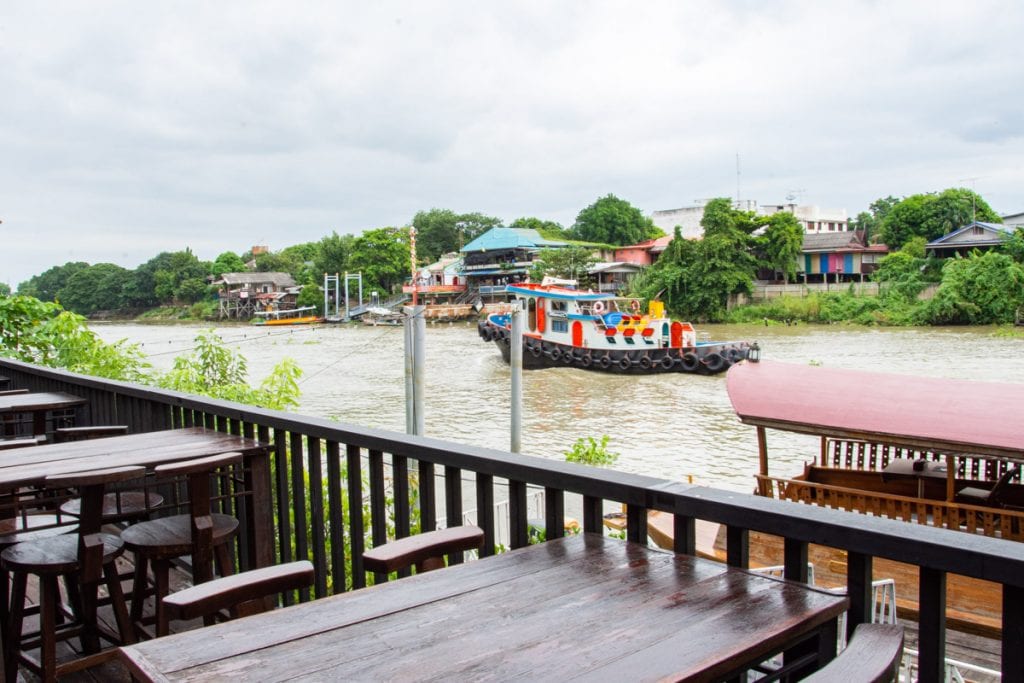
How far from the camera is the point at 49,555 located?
6.49 ft

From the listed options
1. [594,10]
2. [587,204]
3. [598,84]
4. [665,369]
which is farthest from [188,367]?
[598,84]

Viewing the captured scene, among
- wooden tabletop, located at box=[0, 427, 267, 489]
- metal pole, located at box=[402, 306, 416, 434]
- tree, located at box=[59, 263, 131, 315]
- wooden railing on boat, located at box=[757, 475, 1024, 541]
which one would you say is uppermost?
tree, located at box=[59, 263, 131, 315]

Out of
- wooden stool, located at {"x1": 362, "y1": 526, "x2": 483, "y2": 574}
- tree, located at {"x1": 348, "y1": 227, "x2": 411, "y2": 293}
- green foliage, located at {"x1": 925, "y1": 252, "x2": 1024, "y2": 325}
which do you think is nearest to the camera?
wooden stool, located at {"x1": 362, "y1": 526, "x2": 483, "y2": 574}

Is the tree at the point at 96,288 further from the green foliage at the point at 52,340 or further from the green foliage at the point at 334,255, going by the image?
the green foliage at the point at 52,340

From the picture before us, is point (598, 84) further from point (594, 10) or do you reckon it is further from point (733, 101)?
point (594, 10)

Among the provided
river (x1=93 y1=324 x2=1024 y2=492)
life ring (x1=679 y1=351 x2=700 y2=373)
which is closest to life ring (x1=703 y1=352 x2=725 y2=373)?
life ring (x1=679 y1=351 x2=700 y2=373)

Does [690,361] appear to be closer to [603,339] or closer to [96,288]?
[603,339]

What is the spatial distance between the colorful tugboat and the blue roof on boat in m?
24.1

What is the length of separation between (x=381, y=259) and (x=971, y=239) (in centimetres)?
3689

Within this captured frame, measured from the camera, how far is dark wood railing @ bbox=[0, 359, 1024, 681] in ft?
2.98

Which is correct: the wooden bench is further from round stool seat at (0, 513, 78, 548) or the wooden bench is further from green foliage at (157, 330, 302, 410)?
green foliage at (157, 330, 302, 410)

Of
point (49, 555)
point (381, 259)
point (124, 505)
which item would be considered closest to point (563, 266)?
point (381, 259)

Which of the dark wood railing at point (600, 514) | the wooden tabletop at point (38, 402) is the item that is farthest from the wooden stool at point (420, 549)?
the wooden tabletop at point (38, 402)

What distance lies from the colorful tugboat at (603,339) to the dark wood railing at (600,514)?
23931 mm
